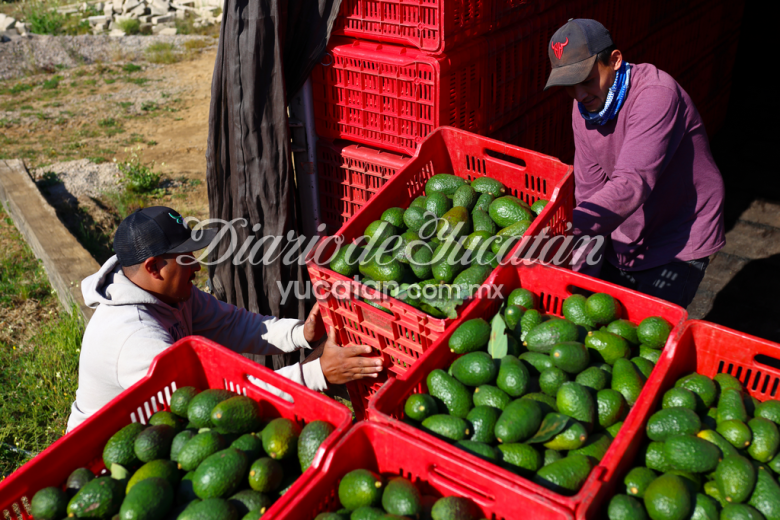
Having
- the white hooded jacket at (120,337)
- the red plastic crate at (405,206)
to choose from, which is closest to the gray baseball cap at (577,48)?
the red plastic crate at (405,206)

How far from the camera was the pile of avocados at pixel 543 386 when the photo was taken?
192 cm

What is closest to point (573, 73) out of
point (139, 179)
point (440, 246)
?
point (440, 246)

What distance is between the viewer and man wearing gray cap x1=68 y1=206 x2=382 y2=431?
8.72 ft

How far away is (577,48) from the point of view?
288 cm

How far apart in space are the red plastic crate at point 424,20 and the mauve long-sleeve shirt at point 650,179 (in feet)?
2.63

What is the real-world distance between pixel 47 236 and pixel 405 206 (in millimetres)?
4278

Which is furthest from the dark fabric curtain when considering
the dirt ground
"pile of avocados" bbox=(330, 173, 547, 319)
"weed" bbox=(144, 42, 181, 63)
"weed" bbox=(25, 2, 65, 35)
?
"weed" bbox=(25, 2, 65, 35)

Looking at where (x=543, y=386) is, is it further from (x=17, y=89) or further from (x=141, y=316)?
(x=17, y=89)

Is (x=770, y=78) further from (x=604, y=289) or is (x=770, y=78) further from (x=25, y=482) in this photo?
(x=25, y=482)

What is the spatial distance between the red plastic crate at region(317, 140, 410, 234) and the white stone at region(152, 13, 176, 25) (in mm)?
13208

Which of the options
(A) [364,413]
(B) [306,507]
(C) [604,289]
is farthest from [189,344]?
(C) [604,289]

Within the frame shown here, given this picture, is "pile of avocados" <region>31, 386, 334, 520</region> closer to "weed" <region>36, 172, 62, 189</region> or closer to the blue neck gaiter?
the blue neck gaiter

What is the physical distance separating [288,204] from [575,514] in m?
2.81

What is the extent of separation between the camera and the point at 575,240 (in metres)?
2.99
